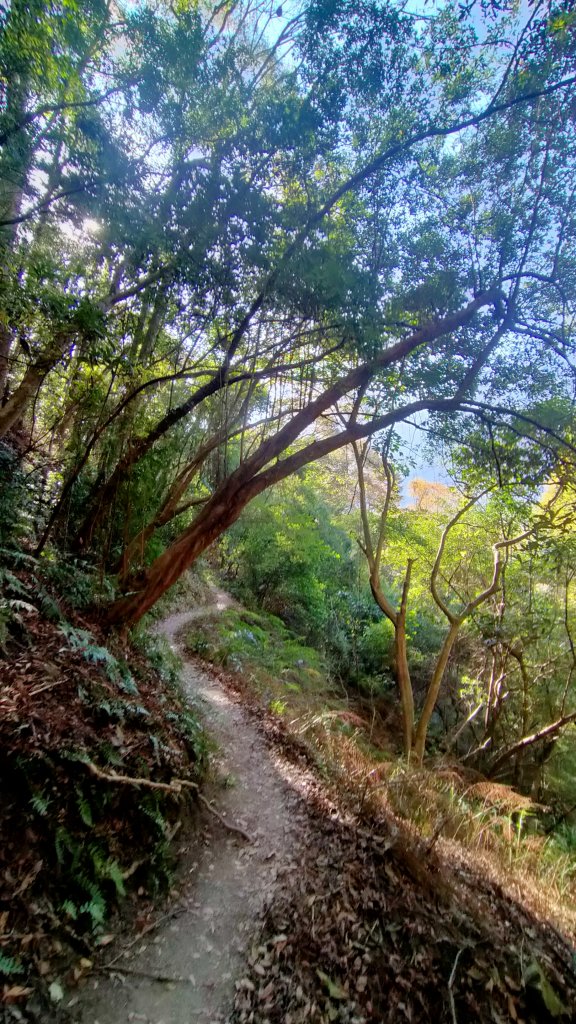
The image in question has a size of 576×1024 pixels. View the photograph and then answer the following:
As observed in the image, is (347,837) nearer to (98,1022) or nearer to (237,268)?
(98,1022)

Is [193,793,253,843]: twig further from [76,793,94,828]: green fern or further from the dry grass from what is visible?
[76,793,94,828]: green fern

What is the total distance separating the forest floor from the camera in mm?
2605

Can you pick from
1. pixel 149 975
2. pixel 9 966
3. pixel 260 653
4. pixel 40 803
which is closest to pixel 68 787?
pixel 40 803

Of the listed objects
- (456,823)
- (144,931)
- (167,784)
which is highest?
(167,784)

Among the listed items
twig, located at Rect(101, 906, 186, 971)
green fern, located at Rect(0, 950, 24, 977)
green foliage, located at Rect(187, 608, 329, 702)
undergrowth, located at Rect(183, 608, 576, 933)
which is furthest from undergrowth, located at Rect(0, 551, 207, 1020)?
green foliage, located at Rect(187, 608, 329, 702)

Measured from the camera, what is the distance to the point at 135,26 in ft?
15.7

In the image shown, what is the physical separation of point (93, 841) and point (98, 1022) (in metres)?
0.81

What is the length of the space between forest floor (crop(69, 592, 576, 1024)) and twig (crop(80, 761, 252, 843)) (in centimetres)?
7

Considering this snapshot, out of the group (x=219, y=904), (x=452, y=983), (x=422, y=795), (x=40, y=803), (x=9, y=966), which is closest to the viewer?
(x=9, y=966)

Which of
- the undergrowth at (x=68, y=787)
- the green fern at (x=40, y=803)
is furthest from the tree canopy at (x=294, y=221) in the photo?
the green fern at (x=40, y=803)

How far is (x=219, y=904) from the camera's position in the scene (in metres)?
3.28

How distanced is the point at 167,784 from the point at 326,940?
5.43 feet

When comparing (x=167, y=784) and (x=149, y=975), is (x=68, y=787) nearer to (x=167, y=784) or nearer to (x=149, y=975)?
(x=167, y=784)

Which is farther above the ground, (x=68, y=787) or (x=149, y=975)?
(x=68, y=787)
